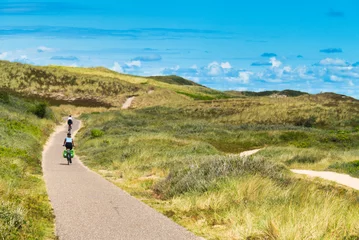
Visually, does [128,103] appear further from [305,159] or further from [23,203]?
[23,203]

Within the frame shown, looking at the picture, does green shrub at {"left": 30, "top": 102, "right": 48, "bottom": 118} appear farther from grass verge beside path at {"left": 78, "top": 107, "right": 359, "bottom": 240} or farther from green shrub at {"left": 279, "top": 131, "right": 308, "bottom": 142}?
grass verge beside path at {"left": 78, "top": 107, "right": 359, "bottom": 240}

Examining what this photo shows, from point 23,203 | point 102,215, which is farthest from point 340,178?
point 23,203

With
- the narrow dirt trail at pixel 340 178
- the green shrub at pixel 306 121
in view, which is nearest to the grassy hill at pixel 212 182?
the narrow dirt trail at pixel 340 178

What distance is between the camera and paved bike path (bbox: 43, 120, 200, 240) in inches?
389

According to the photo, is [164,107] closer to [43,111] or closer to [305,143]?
[43,111]

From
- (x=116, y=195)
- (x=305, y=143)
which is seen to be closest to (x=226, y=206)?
(x=116, y=195)

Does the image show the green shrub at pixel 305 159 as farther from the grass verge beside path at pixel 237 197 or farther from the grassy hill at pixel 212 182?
the grass verge beside path at pixel 237 197

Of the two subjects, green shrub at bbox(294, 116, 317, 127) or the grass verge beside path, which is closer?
the grass verge beside path

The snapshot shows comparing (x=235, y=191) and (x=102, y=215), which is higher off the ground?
(x=235, y=191)

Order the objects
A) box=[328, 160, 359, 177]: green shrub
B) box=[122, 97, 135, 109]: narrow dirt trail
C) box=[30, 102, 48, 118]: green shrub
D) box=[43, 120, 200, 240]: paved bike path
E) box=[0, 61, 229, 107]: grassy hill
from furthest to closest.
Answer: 1. box=[0, 61, 229, 107]: grassy hill
2. box=[122, 97, 135, 109]: narrow dirt trail
3. box=[30, 102, 48, 118]: green shrub
4. box=[328, 160, 359, 177]: green shrub
5. box=[43, 120, 200, 240]: paved bike path

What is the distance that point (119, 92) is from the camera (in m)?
146

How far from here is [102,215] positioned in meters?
11.8

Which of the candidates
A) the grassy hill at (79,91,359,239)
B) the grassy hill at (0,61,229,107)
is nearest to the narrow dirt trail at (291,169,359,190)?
the grassy hill at (79,91,359,239)

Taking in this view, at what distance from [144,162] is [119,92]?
4730 inches
